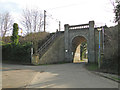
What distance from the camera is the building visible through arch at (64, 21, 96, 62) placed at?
21398 millimetres

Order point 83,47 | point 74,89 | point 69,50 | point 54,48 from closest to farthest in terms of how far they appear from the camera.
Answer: point 74,89
point 54,48
point 69,50
point 83,47

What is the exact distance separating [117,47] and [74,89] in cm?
664

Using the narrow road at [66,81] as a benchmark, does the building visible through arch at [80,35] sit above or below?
above

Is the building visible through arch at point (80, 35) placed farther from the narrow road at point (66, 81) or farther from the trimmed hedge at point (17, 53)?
the narrow road at point (66, 81)

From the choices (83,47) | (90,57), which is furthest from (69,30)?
(83,47)

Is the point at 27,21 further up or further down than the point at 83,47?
further up

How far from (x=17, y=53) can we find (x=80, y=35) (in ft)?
40.4

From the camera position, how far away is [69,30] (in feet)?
79.1

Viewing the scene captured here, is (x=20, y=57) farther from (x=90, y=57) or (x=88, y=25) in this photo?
(x=88, y=25)

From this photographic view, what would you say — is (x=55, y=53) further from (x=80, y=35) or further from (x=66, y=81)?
(x=66, y=81)

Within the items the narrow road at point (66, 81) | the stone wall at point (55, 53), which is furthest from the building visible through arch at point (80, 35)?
the narrow road at point (66, 81)

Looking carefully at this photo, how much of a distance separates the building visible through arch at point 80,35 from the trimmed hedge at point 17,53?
8.02m

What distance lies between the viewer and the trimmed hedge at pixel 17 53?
19547mm

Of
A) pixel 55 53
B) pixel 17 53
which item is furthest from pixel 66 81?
pixel 17 53
